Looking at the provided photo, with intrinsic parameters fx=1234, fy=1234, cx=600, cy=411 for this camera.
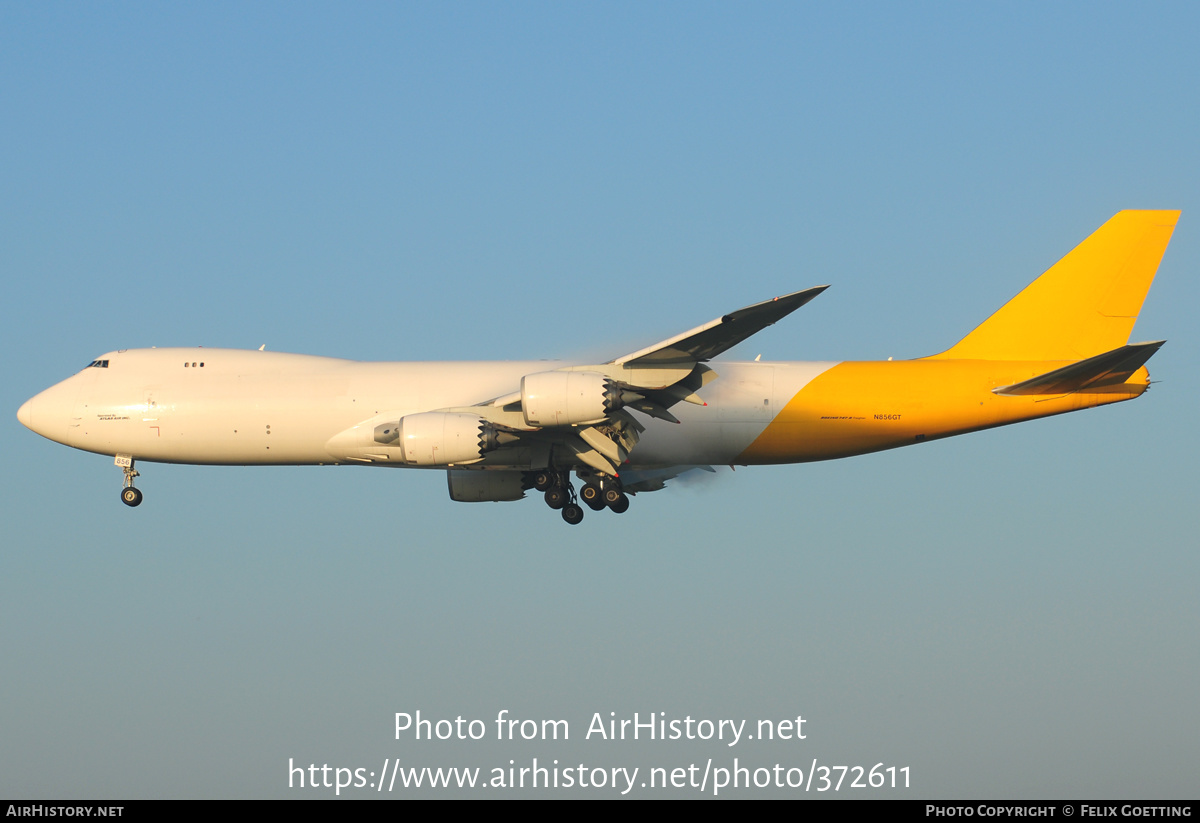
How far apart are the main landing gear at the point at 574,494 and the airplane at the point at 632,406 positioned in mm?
36

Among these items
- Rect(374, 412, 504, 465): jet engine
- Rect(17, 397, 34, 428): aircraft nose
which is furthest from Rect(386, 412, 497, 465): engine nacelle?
Rect(17, 397, 34, 428): aircraft nose

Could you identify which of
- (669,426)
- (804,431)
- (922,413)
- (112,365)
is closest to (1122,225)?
(922,413)

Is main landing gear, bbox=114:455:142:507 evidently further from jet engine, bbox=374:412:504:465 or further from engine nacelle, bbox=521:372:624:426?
engine nacelle, bbox=521:372:624:426

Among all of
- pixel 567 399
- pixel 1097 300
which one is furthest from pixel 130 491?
pixel 1097 300

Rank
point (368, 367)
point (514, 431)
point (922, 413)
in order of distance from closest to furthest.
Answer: point (514, 431) < point (922, 413) < point (368, 367)

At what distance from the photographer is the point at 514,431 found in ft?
90.8

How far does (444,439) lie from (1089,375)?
14.6m

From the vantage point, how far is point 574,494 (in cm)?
2977

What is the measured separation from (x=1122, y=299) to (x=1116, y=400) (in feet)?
10.5

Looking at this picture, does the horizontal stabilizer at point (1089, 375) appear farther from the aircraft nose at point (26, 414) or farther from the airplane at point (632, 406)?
the aircraft nose at point (26, 414)

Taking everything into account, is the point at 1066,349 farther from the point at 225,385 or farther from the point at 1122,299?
the point at 225,385

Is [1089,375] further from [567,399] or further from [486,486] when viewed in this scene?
[486,486]

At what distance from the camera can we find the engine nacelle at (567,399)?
25891 millimetres

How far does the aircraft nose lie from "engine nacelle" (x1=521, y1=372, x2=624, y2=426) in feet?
47.8
